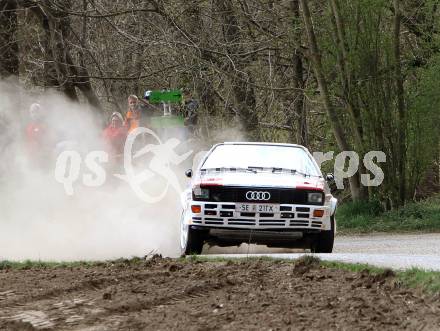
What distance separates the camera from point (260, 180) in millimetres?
14516

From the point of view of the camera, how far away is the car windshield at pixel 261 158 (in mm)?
15383

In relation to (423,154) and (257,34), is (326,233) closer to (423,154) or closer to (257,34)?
(423,154)

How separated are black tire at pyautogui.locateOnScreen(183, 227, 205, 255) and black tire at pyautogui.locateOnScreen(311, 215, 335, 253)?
1.52 m

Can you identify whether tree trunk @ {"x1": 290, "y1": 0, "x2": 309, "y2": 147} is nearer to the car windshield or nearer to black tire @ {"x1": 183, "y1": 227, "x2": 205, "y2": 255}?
the car windshield

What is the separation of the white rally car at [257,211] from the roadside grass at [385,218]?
7448mm

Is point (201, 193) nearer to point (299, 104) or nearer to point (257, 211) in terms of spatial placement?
point (257, 211)

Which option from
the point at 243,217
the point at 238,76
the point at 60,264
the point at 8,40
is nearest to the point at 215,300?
the point at 60,264

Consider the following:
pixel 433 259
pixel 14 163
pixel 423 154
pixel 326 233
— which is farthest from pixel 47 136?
pixel 433 259

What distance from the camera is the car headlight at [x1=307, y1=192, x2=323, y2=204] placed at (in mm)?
14445

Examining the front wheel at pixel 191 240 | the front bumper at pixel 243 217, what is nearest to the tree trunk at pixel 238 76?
the front wheel at pixel 191 240

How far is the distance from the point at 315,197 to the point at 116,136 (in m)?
9.35

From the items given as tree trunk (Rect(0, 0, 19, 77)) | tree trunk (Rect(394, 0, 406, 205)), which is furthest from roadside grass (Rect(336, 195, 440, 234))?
tree trunk (Rect(0, 0, 19, 77))

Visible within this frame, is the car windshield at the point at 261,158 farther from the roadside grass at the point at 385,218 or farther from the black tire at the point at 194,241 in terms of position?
the roadside grass at the point at 385,218

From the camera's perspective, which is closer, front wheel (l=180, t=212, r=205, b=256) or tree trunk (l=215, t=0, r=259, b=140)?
front wheel (l=180, t=212, r=205, b=256)
